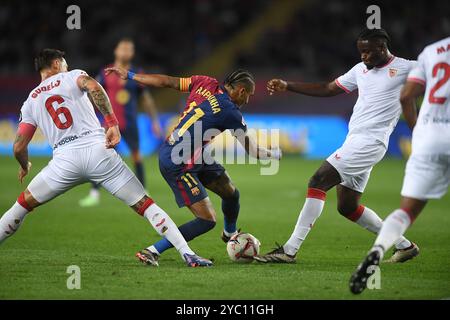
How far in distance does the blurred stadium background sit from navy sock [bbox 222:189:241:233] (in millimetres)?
13488

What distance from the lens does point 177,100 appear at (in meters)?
26.6

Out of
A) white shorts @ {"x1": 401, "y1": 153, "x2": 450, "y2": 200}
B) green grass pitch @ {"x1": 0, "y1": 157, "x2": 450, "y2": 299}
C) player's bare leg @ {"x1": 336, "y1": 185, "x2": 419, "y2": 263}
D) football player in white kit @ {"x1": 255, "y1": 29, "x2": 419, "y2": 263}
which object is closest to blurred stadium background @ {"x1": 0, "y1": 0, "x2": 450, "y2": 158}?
green grass pitch @ {"x1": 0, "y1": 157, "x2": 450, "y2": 299}

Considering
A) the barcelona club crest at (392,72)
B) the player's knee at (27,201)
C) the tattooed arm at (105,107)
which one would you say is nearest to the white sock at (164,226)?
the tattooed arm at (105,107)

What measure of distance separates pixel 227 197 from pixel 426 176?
2.85 meters

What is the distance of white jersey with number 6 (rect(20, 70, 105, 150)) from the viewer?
25.5 feet

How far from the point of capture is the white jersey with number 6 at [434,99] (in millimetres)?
6504

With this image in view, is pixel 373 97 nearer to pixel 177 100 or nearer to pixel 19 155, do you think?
pixel 19 155

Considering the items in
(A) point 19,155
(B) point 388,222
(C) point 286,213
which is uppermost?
(A) point 19,155

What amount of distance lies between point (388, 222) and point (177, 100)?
67.2 ft

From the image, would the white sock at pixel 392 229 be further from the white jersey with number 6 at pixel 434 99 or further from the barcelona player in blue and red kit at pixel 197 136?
the barcelona player in blue and red kit at pixel 197 136

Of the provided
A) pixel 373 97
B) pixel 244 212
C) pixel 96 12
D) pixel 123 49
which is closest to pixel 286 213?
pixel 244 212

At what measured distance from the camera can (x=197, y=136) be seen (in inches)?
317

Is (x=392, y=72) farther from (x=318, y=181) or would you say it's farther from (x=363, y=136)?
(x=318, y=181)

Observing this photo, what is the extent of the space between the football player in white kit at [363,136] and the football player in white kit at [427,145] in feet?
4.68
